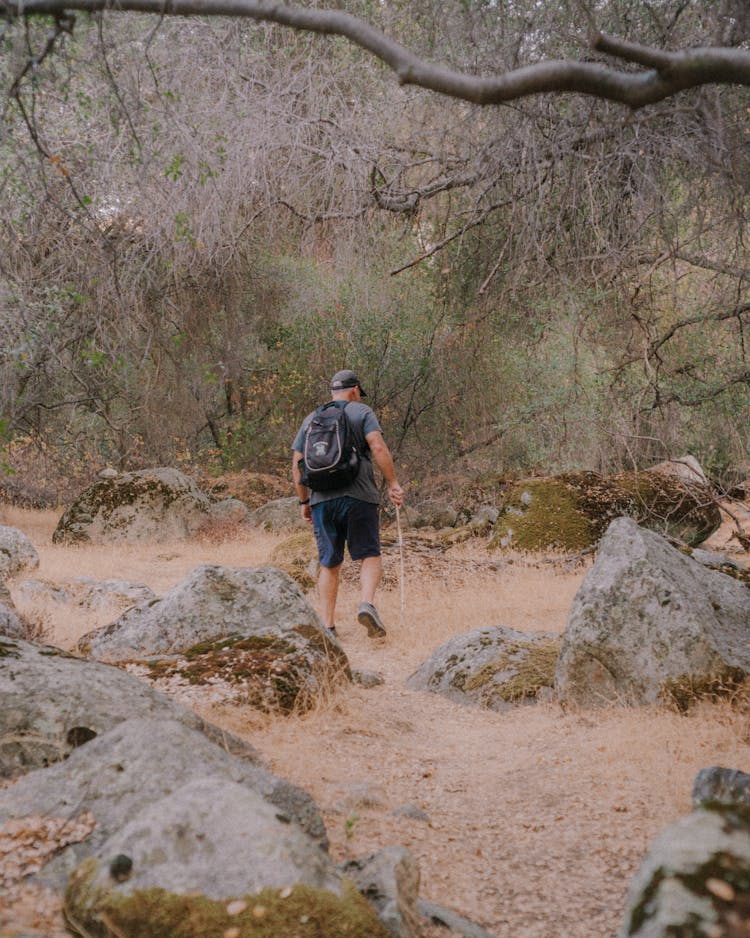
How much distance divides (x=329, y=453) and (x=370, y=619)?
5.17 feet

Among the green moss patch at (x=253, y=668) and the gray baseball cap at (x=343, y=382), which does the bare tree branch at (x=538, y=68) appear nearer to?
the green moss patch at (x=253, y=668)

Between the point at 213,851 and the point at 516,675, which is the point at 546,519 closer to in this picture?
the point at 516,675

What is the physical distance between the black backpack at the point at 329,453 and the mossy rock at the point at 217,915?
5.04m

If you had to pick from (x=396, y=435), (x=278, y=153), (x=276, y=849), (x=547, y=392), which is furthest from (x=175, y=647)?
(x=396, y=435)

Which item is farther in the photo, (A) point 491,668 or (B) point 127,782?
(A) point 491,668

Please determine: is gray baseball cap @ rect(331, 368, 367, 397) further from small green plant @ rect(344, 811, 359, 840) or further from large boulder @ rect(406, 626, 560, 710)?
small green plant @ rect(344, 811, 359, 840)

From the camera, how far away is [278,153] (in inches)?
303

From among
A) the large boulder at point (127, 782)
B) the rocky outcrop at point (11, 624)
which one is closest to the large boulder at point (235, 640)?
the rocky outcrop at point (11, 624)

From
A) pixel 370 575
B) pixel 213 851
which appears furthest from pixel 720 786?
pixel 370 575

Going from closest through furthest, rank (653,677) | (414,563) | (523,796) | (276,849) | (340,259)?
(276,849) → (523,796) → (653,677) → (340,259) → (414,563)

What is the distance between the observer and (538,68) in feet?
9.46

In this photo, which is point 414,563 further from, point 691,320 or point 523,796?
point 523,796

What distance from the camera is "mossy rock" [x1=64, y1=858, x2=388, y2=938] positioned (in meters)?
2.14

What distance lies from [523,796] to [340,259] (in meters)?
5.60
